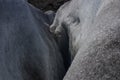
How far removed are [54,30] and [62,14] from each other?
186 mm

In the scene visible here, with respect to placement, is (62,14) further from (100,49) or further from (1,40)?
(100,49)

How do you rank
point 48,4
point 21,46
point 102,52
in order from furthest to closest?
point 48,4 → point 21,46 → point 102,52

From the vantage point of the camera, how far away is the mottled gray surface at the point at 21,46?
1506mm

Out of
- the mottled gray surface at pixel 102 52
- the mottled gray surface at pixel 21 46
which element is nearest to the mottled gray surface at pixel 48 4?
the mottled gray surface at pixel 21 46

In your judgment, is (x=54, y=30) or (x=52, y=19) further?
(x=52, y=19)

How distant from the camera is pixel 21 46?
1.55m

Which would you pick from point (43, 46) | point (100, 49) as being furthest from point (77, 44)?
point (100, 49)

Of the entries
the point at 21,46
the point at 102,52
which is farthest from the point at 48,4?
the point at 102,52

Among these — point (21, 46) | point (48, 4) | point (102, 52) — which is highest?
point (102, 52)

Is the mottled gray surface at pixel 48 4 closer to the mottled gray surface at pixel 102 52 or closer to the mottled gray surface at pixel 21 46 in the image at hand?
the mottled gray surface at pixel 21 46

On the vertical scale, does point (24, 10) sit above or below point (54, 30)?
above

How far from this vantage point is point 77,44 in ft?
5.59

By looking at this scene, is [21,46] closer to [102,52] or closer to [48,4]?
[102,52]

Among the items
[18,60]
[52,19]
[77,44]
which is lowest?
[52,19]
